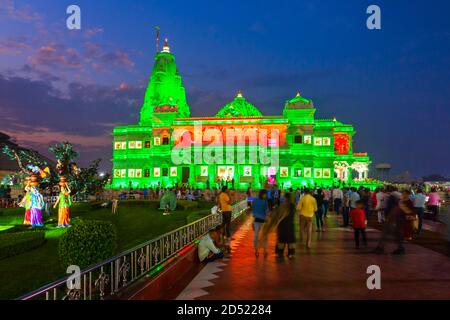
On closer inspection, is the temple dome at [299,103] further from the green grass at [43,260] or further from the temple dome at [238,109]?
the green grass at [43,260]

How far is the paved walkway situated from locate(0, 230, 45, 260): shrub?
5780 mm

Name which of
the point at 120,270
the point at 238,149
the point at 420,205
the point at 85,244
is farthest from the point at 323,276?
the point at 238,149

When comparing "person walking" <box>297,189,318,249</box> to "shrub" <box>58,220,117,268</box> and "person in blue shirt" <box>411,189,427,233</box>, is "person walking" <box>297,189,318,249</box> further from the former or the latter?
"shrub" <box>58,220,117,268</box>

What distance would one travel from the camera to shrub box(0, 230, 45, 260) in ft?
35.2

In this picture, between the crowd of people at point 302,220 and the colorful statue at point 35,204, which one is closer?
the crowd of people at point 302,220

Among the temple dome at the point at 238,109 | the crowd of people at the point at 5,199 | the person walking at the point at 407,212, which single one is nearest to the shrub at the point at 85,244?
the person walking at the point at 407,212

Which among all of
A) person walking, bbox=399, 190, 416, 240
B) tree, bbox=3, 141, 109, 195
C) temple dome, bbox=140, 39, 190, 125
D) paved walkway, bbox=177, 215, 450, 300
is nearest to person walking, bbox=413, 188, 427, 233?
person walking, bbox=399, 190, 416, 240

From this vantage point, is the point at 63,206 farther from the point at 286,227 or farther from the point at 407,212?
the point at 407,212

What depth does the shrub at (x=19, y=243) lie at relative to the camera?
1072 cm

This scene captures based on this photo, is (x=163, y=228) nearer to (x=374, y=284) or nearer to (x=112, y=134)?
(x=374, y=284)

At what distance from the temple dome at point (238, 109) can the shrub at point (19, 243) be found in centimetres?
5229

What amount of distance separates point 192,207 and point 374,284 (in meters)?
20.4

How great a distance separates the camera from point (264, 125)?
201 ft
